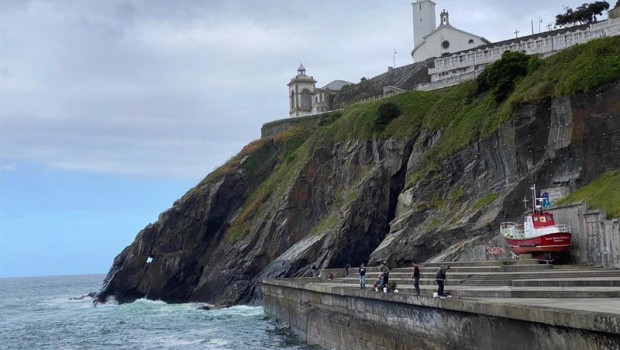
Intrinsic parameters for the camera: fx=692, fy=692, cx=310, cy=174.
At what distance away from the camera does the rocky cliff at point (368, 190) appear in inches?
1420

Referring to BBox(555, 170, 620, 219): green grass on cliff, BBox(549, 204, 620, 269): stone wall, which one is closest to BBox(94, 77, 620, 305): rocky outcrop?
BBox(555, 170, 620, 219): green grass on cliff

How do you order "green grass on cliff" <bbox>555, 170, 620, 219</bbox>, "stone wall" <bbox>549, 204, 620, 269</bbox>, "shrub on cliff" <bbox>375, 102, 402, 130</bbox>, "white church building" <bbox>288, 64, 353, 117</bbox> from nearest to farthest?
"stone wall" <bbox>549, 204, 620, 269</bbox>, "green grass on cliff" <bbox>555, 170, 620, 219</bbox>, "shrub on cliff" <bbox>375, 102, 402, 130</bbox>, "white church building" <bbox>288, 64, 353, 117</bbox>

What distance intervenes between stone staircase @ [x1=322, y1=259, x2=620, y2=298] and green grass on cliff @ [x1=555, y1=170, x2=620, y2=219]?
2.51 meters

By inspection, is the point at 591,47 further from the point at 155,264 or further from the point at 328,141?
the point at 155,264

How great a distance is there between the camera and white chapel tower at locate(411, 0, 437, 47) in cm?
8038

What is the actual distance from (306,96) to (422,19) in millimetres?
16192

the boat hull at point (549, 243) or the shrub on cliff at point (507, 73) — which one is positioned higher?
the shrub on cliff at point (507, 73)

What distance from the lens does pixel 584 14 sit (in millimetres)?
A: 57781

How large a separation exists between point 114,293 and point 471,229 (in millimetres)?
41084

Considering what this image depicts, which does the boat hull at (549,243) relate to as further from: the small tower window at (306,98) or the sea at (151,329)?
the small tower window at (306,98)

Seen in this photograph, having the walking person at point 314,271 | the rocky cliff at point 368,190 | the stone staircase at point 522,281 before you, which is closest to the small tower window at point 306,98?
the rocky cliff at point 368,190

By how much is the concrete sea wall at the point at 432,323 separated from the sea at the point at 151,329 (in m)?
2.23

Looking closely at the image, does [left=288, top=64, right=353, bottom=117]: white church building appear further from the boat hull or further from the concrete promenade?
the boat hull

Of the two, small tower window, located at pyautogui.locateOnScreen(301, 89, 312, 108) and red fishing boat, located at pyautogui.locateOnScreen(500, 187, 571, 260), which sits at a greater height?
small tower window, located at pyautogui.locateOnScreen(301, 89, 312, 108)
